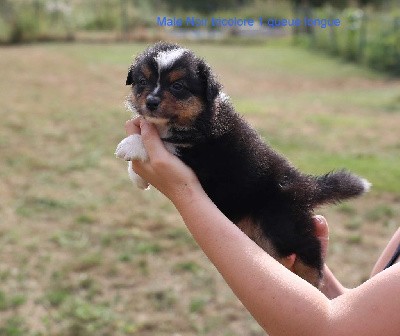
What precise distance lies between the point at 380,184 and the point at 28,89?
27.2 feet

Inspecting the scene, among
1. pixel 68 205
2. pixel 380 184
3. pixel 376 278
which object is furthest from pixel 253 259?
pixel 380 184

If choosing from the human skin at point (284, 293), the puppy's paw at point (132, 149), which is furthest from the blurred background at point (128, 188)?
the human skin at point (284, 293)

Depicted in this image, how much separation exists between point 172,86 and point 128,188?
4754 mm

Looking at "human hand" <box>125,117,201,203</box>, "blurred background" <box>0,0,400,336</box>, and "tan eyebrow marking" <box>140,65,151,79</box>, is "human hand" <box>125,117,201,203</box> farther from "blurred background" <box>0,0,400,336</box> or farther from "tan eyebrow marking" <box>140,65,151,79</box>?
"blurred background" <box>0,0,400,336</box>

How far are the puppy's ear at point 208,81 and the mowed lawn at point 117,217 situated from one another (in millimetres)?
2333

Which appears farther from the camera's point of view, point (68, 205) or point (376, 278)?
point (68, 205)

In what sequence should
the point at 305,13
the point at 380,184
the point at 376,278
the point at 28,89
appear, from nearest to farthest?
the point at 376,278, the point at 380,184, the point at 28,89, the point at 305,13

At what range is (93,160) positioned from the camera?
779 cm

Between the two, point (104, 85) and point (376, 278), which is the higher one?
point (376, 278)

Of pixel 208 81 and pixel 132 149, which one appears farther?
pixel 208 81

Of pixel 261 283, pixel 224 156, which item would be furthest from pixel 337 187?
pixel 261 283

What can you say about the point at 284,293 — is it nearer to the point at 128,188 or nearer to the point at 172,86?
the point at 172,86

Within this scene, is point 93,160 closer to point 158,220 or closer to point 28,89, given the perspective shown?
point 158,220

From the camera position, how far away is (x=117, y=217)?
6.00 m
